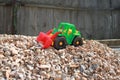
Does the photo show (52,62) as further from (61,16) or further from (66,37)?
(61,16)

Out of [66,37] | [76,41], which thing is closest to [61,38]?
[66,37]

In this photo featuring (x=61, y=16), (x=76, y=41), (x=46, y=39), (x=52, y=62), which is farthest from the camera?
(x=61, y=16)

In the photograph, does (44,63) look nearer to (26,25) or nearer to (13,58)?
(13,58)

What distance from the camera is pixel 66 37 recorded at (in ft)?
18.2

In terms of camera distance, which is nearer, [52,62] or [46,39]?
[52,62]

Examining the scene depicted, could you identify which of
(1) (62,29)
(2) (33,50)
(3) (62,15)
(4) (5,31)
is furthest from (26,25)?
(2) (33,50)

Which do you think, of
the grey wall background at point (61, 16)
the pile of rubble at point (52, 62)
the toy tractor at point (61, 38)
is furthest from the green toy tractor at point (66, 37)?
the grey wall background at point (61, 16)

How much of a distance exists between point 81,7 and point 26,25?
1.69m

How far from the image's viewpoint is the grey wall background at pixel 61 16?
302 inches

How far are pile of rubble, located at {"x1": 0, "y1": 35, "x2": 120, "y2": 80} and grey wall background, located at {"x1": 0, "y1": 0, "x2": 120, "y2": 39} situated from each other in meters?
2.28

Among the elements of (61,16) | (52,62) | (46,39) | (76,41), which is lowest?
(52,62)

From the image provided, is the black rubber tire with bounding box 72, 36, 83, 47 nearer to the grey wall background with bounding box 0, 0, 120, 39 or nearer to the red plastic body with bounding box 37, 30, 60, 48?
the red plastic body with bounding box 37, 30, 60, 48

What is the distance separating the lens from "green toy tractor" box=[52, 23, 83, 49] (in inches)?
208

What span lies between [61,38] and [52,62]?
24.5 inches
